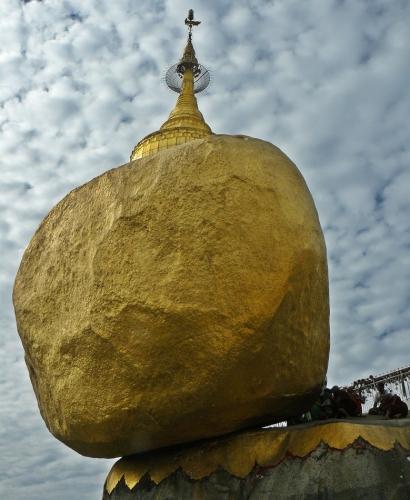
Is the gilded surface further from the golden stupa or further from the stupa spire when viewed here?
the golden stupa

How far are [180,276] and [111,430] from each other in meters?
1.26

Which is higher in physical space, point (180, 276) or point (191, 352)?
point (180, 276)

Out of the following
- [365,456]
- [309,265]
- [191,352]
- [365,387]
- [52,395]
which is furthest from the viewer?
[365,387]

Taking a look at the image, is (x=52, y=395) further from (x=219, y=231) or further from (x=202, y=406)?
(x=219, y=231)

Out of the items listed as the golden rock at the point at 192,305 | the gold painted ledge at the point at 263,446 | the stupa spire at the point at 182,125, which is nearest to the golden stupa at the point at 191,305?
the golden rock at the point at 192,305

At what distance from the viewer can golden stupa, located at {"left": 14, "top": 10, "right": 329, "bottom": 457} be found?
13.0ft

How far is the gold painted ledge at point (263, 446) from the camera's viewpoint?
3822mm

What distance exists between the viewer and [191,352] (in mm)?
3953

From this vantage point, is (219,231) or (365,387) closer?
(219,231)

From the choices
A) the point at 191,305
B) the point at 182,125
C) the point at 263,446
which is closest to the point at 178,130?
the point at 182,125

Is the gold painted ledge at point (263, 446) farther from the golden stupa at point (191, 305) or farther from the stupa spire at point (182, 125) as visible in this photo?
the stupa spire at point (182, 125)

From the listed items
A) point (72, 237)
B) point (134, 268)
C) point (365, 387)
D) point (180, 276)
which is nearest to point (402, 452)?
point (180, 276)

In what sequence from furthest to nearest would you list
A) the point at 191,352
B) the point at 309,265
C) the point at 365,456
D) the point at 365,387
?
the point at 365,387
the point at 309,265
the point at 191,352
the point at 365,456

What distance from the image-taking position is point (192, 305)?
3.95 meters
